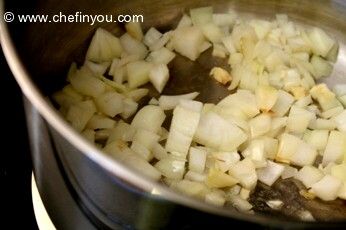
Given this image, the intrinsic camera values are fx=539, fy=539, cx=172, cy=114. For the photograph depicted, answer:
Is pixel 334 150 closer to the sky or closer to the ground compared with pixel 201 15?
closer to the ground

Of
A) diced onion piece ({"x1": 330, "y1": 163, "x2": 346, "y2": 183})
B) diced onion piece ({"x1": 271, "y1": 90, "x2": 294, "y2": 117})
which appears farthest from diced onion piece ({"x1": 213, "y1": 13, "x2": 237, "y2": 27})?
diced onion piece ({"x1": 330, "y1": 163, "x2": 346, "y2": 183})

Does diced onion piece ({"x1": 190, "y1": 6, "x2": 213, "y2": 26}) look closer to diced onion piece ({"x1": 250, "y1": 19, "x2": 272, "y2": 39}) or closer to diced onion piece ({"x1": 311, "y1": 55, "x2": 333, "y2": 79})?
diced onion piece ({"x1": 250, "y1": 19, "x2": 272, "y2": 39})

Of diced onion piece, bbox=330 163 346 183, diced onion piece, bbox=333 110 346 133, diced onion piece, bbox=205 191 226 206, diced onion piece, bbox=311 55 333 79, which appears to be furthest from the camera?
diced onion piece, bbox=311 55 333 79

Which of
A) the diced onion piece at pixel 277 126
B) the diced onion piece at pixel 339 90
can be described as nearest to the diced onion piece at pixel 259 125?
the diced onion piece at pixel 277 126

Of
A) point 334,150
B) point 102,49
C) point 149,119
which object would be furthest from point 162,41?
point 334,150

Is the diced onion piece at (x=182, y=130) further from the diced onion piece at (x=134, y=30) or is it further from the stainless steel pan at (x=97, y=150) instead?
the diced onion piece at (x=134, y=30)

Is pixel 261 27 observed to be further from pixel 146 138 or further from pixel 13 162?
pixel 13 162

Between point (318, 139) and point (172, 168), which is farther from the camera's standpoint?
point (318, 139)
